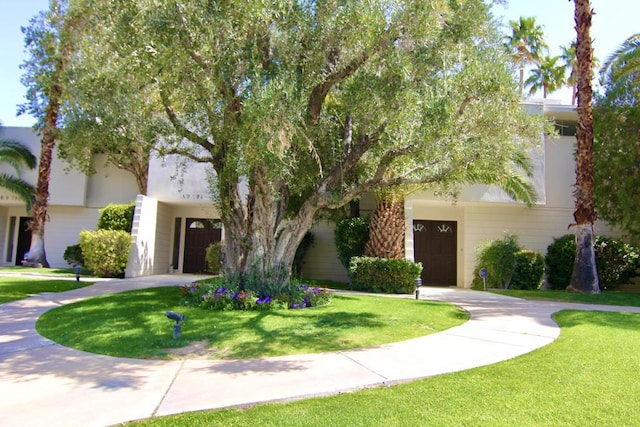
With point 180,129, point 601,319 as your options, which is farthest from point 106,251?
point 601,319

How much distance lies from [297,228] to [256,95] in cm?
364

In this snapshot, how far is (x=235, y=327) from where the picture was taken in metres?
7.47

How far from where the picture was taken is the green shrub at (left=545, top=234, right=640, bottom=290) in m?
15.8

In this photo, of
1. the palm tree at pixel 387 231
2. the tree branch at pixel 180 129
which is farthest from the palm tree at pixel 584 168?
the tree branch at pixel 180 129

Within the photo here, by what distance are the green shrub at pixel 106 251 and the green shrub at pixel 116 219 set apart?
4.08 feet

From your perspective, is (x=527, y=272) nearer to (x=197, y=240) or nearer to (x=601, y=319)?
(x=601, y=319)

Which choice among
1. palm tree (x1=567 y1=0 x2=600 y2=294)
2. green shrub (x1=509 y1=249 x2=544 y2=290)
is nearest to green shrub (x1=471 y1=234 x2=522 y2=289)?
green shrub (x1=509 y1=249 x2=544 y2=290)

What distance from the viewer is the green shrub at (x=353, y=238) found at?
613 inches

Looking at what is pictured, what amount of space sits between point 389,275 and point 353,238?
2246mm

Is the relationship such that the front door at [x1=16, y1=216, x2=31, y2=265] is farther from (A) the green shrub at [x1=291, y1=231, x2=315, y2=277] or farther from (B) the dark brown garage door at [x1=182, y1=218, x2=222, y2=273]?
(A) the green shrub at [x1=291, y1=231, x2=315, y2=277]

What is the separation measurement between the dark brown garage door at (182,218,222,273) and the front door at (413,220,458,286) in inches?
322

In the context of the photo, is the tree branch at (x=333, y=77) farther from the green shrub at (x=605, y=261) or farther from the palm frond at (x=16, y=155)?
the palm frond at (x=16, y=155)

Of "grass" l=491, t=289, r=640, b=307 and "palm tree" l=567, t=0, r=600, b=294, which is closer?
"grass" l=491, t=289, r=640, b=307

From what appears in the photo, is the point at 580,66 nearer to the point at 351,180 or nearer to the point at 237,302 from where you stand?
the point at 351,180
